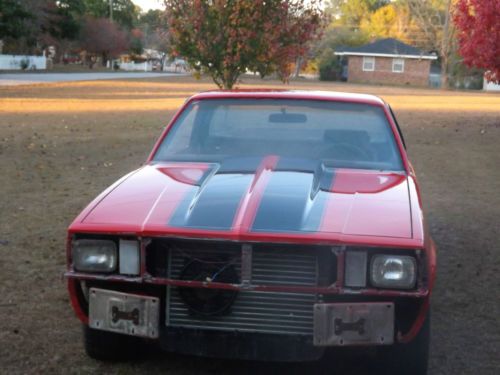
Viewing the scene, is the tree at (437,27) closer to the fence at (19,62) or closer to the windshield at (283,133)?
the fence at (19,62)

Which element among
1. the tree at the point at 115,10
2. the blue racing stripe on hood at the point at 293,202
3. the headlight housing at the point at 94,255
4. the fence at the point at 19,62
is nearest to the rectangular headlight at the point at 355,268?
the blue racing stripe on hood at the point at 293,202

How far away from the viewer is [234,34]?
16750 millimetres

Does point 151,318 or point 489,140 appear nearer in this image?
point 151,318

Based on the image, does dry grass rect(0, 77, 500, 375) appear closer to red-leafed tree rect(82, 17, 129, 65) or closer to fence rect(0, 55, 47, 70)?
fence rect(0, 55, 47, 70)

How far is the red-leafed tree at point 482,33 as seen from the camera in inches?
727

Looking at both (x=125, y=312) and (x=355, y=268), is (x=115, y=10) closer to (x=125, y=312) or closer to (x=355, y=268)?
(x=125, y=312)

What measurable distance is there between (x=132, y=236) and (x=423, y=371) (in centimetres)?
159

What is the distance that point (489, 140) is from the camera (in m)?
18.7

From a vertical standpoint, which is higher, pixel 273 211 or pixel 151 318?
pixel 273 211

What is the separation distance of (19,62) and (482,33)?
52.7m

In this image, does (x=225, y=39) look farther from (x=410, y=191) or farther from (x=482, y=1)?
(x=410, y=191)

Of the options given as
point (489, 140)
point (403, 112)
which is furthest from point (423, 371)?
point (403, 112)

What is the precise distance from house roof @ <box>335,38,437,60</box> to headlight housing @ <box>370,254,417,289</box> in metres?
72.3

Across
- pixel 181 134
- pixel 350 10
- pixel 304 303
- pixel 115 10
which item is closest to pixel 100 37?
pixel 115 10
